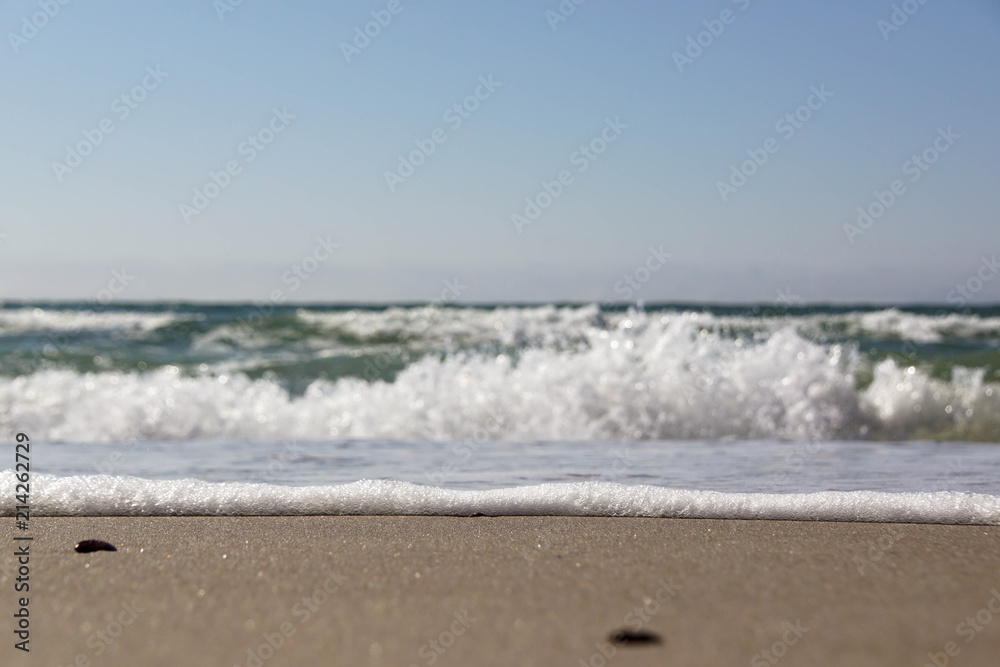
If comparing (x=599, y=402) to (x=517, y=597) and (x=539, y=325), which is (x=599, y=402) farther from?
(x=539, y=325)

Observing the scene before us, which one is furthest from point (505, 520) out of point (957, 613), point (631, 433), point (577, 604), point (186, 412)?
point (186, 412)

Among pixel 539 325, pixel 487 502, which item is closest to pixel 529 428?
pixel 487 502

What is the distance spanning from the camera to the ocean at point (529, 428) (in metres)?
3.27

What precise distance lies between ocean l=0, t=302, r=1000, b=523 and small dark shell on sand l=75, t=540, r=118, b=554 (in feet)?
2.47

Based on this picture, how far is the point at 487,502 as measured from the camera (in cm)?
322

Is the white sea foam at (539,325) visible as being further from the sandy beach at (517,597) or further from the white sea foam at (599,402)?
the sandy beach at (517,597)

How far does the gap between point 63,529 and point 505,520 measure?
1465 millimetres

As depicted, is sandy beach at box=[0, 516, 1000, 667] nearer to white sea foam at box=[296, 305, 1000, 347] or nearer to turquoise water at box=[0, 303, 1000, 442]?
turquoise water at box=[0, 303, 1000, 442]

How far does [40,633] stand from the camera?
5.76 ft

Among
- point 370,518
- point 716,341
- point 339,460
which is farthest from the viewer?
point 716,341

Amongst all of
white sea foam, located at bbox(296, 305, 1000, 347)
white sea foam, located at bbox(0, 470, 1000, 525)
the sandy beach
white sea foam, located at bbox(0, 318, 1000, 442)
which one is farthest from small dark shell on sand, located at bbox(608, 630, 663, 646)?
white sea foam, located at bbox(296, 305, 1000, 347)

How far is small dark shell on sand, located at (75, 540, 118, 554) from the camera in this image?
247 centimetres

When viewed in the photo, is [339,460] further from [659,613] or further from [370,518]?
[659,613]

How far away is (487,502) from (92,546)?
133 centimetres
